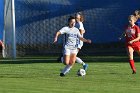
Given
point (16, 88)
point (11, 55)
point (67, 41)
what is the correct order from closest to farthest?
1. point (16, 88)
2. point (67, 41)
3. point (11, 55)

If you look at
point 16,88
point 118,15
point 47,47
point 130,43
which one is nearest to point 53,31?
point 47,47

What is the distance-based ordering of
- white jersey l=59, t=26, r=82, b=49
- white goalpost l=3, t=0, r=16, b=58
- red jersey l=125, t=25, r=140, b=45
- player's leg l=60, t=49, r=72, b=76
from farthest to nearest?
white goalpost l=3, t=0, r=16, b=58
red jersey l=125, t=25, r=140, b=45
white jersey l=59, t=26, r=82, b=49
player's leg l=60, t=49, r=72, b=76

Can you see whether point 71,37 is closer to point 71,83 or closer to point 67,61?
point 67,61

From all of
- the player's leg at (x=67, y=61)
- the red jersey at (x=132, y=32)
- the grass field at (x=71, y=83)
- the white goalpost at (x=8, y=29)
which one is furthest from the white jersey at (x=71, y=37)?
the white goalpost at (x=8, y=29)

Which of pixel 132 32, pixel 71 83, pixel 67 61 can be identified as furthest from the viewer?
pixel 132 32

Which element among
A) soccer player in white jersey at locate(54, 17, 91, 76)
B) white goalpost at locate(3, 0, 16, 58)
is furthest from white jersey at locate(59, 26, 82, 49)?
white goalpost at locate(3, 0, 16, 58)

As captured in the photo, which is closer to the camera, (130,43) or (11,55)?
(130,43)

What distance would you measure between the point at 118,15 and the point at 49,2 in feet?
13.0

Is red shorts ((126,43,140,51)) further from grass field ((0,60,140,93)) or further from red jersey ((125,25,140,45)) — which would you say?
grass field ((0,60,140,93))

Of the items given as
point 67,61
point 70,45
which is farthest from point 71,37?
point 67,61

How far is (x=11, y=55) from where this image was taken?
30.5 meters

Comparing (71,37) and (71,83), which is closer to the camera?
(71,83)

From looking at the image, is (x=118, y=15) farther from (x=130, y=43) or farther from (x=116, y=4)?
(x=130, y=43)

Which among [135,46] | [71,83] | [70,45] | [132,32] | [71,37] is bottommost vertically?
[71,83]
